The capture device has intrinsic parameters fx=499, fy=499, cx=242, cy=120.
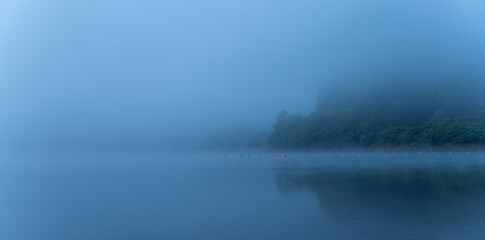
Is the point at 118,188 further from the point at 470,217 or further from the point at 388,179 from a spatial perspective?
the point at 470,217

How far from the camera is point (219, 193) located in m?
32.0

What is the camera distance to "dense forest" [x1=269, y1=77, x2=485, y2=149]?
109562 mm

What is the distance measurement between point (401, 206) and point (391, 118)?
4372 inches

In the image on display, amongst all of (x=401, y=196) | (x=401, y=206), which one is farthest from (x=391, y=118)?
(x=401, y=206)

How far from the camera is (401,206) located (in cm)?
2306

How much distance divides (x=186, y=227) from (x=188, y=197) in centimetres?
1023

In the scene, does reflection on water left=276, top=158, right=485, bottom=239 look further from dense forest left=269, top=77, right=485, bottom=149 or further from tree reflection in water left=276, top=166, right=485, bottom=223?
dense forest left=269, top=77, right=485, bottom=149

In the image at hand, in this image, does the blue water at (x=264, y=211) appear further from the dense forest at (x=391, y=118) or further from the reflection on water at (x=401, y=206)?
the dense forest at (x=391, y=118)

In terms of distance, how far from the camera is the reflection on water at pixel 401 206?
58.1ft

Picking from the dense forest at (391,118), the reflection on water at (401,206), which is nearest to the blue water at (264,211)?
the reflection on water at (401,206)

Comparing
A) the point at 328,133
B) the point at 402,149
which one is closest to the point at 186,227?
the point at 402,149

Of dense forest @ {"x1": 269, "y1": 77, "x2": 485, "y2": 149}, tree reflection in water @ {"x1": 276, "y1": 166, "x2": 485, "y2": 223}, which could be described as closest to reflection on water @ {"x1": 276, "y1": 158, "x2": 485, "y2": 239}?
tree reflection in water @ {"x1": 276, "y1": 166, "x2": 485, "y2": 223}

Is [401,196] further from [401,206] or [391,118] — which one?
[391,118]

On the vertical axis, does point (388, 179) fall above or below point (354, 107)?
below
